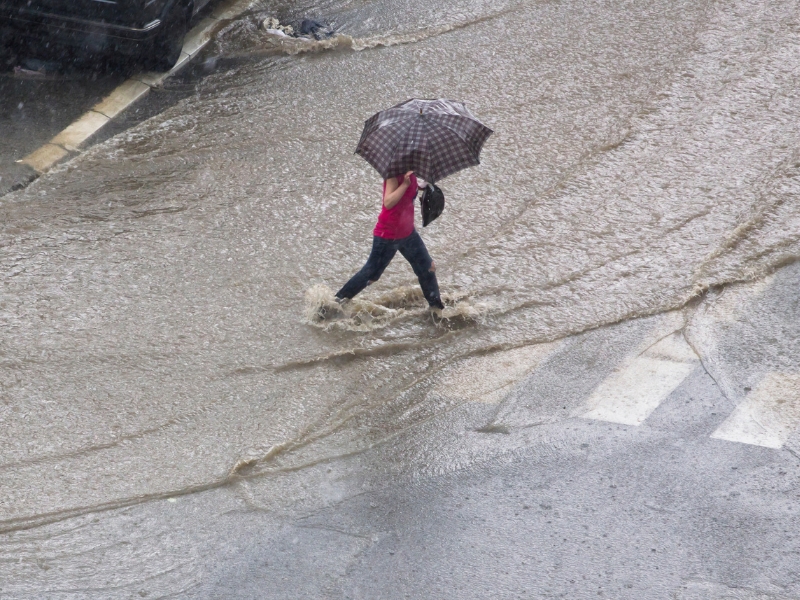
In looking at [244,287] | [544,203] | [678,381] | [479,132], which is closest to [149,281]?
[244,287]

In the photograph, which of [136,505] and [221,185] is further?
[221,185]

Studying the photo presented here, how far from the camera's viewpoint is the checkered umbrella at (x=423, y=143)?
537cm

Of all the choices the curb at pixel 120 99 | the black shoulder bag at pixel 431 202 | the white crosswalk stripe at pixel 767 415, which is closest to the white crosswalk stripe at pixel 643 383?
the white crosswalk stripe at pixel 767 415

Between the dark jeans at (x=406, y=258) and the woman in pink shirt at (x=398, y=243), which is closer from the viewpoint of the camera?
the woman in pink shirt at (x=398, y=243)

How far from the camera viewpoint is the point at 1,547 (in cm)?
486

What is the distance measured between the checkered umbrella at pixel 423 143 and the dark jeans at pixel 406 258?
0.67m

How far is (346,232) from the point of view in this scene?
24.0 ft

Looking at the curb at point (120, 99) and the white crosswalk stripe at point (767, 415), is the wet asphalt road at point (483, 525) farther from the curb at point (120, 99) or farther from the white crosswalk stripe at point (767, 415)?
the curb at point (120, 99)

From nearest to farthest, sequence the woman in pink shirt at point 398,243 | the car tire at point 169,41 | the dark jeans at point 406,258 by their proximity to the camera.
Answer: the woman in pink shirt at point 398,243, the dark jeans at point 406,258, the car tire at point 169,41

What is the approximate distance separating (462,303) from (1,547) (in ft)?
11.1

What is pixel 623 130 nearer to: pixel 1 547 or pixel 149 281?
pixel 149 281

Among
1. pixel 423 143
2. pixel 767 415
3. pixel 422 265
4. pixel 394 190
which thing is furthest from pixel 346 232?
pixel 767 415

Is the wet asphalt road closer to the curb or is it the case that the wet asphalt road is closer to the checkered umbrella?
the checkered umbrella

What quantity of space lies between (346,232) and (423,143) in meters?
2.07
